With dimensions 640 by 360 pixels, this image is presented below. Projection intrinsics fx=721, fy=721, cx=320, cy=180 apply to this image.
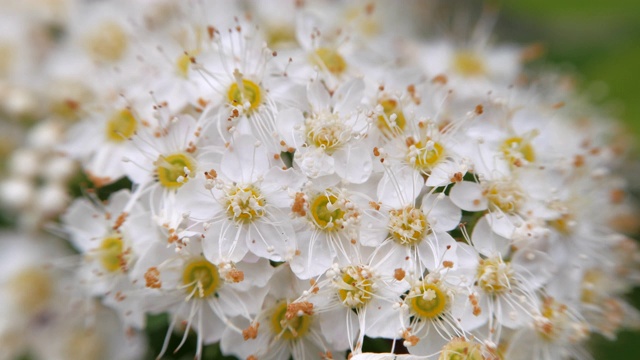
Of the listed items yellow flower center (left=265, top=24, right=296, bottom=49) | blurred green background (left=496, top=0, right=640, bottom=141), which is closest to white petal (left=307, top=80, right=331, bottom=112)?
yellow flower center (left=265, top=24, right=296, bottom=49)

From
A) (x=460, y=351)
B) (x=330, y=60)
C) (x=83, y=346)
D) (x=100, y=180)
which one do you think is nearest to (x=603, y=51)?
(x=330, y=60)

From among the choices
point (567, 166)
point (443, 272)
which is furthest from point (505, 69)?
point (443, 272)

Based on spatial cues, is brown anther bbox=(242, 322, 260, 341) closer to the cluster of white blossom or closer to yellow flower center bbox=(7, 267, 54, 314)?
the cluster of white blossom

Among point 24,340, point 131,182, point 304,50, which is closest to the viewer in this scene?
point 131,182

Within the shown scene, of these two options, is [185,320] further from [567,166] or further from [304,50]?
[567,166]

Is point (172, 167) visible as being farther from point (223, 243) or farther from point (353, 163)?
point (353, 163)

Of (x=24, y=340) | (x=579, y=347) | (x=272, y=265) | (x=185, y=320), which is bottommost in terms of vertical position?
(x=24, y=340)

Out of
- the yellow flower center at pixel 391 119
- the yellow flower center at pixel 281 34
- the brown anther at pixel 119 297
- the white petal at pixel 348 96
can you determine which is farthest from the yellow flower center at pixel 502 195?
the yellow flower center at pixel 281 34
